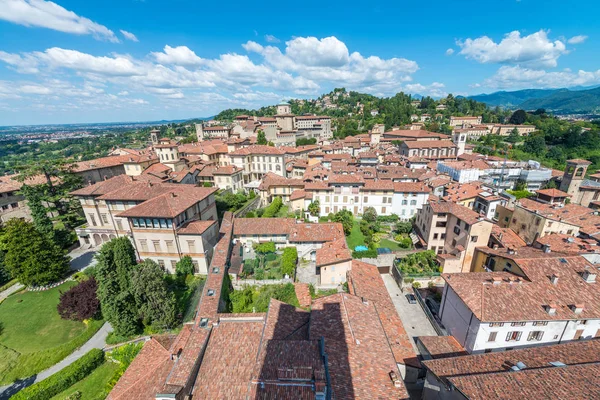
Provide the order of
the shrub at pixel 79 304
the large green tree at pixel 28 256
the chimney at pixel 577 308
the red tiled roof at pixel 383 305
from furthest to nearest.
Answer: the large green tree at pixel 28 256 < the shrub at pixel 79 304 < the red tiled roof at pixel 383 305 < the chimney at pixel 577 308

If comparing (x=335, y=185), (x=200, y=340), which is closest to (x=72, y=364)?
(x=200, y=340)

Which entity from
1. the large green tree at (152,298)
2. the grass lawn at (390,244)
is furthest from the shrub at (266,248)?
the grass lawn at (390,244)

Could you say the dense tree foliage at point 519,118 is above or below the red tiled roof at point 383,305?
above

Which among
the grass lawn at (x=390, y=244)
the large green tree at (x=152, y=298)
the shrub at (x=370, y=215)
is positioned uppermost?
the large green tree at (x=152, y=298)

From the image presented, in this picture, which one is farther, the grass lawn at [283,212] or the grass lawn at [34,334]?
the grass lawn at [283,212]

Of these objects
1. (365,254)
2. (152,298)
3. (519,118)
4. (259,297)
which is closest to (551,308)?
(365,254)

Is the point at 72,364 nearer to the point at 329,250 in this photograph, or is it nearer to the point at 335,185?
the point at 329,250

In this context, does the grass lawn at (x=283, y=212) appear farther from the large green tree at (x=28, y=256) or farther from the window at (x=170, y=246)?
the large green tree at (x=28, y=256)
